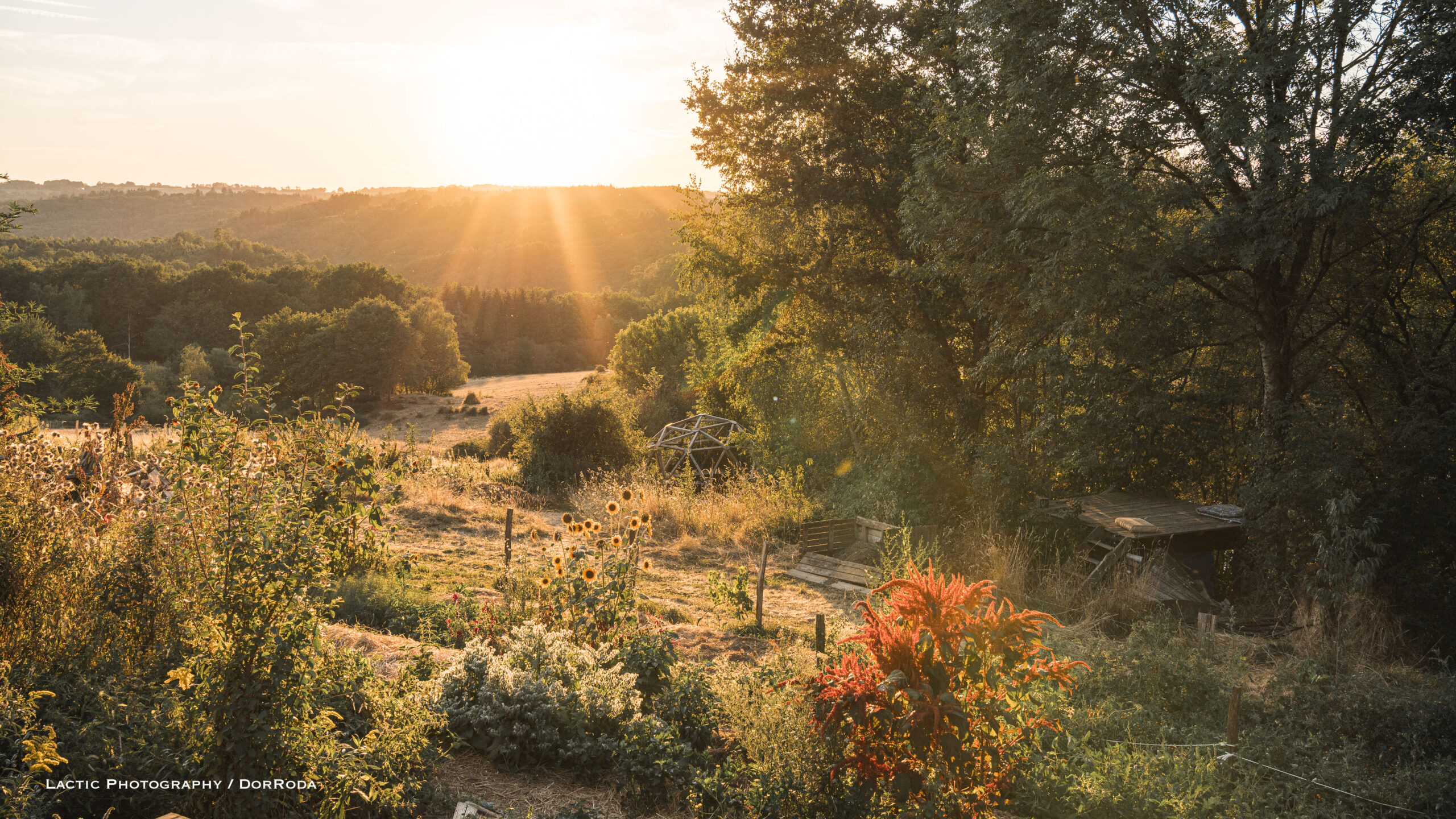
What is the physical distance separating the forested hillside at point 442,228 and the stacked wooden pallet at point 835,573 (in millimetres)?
79857

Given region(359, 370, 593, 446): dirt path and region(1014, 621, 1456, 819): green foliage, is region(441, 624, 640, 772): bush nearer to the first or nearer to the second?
region(1014, 621, 1456, 819): green foliage

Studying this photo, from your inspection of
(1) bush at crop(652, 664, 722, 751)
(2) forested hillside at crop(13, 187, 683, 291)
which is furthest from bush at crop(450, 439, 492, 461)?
(2) forested hillside at crop(13, 187, 683, 291)

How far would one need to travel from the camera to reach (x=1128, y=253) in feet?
29.9

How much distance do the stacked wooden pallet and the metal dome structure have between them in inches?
324

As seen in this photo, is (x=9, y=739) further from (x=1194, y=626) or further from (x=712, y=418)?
(x=712, y=418)

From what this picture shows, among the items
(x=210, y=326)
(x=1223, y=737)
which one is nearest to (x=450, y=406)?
(x=210, y=326)

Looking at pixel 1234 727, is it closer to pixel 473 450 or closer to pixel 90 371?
pixel 473 450

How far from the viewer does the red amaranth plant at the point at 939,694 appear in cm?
289

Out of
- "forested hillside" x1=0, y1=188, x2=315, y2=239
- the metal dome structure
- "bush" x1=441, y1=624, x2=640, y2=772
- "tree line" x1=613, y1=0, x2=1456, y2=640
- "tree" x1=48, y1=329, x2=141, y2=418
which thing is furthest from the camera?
"forested hillside" x1=0, y1=188, x2=315, y2=239

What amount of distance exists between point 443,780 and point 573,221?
363 ft

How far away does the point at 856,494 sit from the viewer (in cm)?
1372

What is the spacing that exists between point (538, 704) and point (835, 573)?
23.1 ft

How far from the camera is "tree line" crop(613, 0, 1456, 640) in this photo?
7848 millimetres

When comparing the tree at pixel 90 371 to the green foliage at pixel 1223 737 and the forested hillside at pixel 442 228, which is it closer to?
the green foliage at pixel 1223 737
